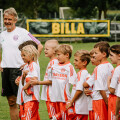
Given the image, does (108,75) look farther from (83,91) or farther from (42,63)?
(42,63)

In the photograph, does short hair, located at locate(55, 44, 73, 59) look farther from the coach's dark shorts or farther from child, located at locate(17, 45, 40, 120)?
the coach's dark shorts

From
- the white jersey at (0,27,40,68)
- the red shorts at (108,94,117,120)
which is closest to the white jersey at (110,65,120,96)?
the red shorts at (108,94,117,120)

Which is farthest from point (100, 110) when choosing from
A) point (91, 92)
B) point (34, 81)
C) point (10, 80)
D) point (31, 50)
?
point (10, 80)

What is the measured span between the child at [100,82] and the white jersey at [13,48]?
1.84m

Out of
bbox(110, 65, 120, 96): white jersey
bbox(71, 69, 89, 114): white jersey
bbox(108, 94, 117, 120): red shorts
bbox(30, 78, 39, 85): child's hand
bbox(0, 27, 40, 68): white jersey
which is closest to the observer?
bbox(110, 65, 120, 96): white jersey

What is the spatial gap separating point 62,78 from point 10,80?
1391mm

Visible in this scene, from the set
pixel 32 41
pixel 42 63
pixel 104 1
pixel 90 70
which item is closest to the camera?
pixel 32 41

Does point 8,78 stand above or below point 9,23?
below

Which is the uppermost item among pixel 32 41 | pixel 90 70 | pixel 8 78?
pixel 32 41

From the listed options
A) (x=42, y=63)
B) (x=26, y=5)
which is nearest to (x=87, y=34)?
(x=42, y=63)

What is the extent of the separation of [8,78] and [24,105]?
3.79 ft

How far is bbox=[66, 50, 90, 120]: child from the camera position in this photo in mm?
5723

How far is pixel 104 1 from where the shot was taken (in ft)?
133

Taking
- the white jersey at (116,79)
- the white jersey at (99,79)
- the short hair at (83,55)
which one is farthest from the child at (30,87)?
the white jersey at (116,79)
